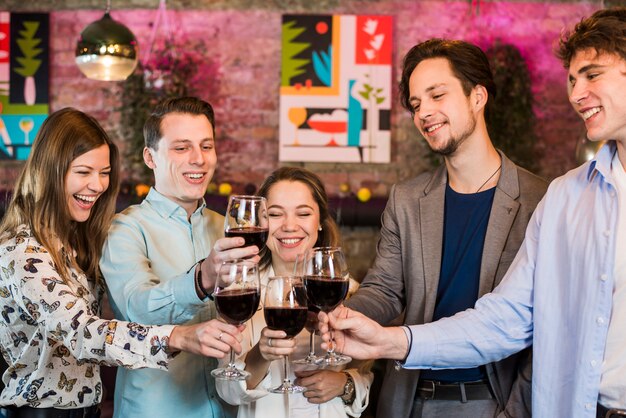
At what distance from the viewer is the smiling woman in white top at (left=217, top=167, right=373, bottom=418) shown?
82.6 inches

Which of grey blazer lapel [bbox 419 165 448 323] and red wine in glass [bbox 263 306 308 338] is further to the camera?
grey blazer lapel [bbox 419 165 448 323]

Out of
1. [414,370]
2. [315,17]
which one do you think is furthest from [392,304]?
[315,17]

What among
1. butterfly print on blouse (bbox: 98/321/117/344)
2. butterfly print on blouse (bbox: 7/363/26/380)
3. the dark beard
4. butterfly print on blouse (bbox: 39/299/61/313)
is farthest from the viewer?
the dark beard

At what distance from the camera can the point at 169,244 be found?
2.42 m

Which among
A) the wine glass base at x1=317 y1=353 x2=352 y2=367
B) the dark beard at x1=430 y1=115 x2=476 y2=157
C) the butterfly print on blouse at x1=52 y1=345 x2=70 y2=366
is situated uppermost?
the dark beard at x1=430 y1=115 x2=476 y2=157

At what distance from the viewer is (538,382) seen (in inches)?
77.6

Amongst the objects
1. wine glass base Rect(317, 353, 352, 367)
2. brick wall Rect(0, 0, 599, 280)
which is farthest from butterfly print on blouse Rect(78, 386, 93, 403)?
brick wall Rect(0, 0, 599, 280)

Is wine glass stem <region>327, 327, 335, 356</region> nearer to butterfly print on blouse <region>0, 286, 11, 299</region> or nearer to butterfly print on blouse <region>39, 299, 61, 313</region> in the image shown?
butterfly print on blouse <region>39, 299, 61, 313</region>

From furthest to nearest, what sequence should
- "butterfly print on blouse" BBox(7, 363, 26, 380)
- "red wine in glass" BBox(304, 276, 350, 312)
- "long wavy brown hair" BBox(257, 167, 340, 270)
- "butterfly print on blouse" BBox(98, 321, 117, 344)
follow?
"long wavy brown hair" BBox(257, 167, 340, 270) < "butterfly print on blouse" BBox(7, 363, 26, 380) < "butterfly print on blouse" BBox(98, 321, 117, 344) < "red wine in glass" BBox(304, 276, 350, 312)

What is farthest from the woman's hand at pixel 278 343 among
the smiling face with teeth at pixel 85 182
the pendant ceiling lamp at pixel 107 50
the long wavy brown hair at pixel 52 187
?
the pendant ceiling lamp at pixel 107 50

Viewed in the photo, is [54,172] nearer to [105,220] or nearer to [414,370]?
[105,220]

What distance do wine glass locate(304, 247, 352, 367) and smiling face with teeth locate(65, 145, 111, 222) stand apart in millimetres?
803

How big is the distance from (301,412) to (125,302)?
1.89ft

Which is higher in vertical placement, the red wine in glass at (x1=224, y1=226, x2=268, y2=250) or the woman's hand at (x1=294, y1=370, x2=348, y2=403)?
the red wine in glass at (x1=224, y1=226, x2=268, y2=250)
